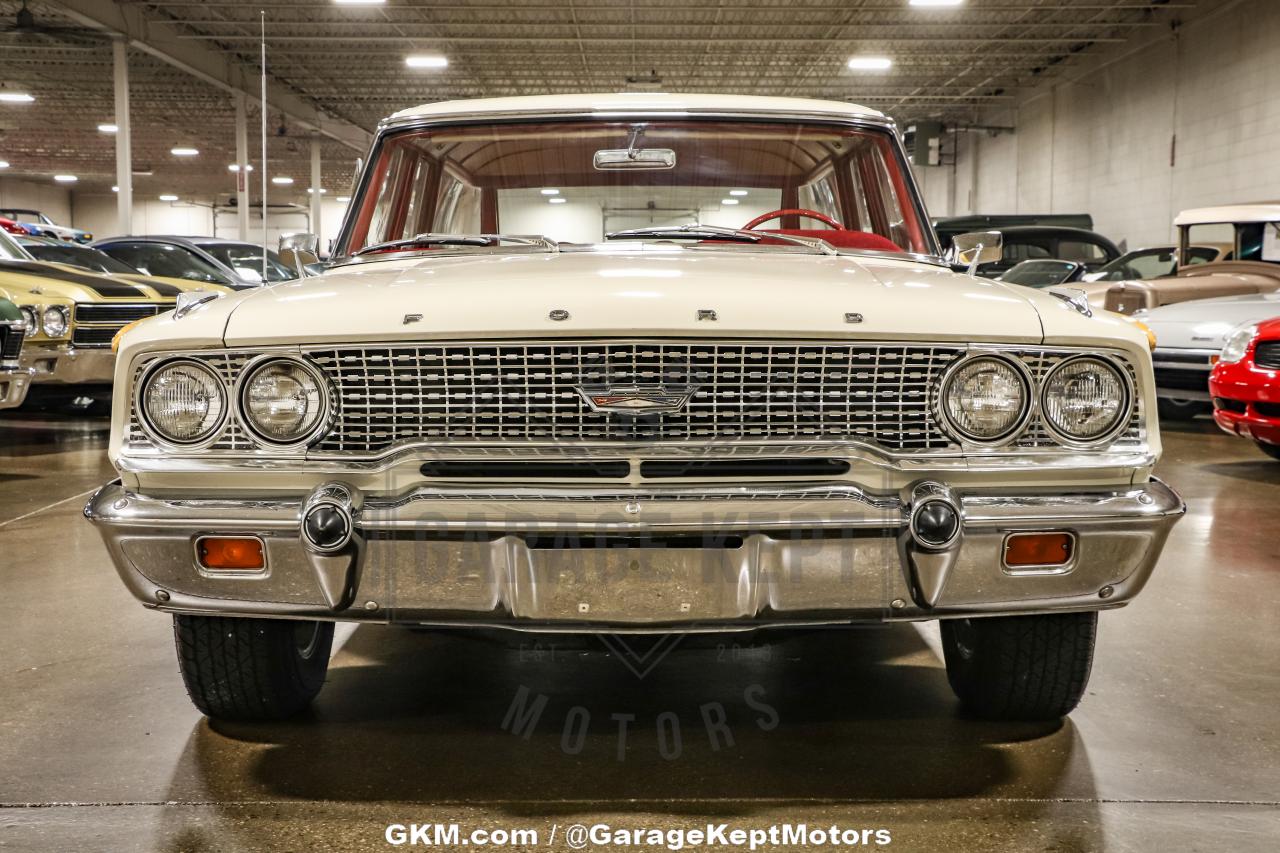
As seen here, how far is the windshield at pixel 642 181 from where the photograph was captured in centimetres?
322

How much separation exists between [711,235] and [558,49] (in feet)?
56.7

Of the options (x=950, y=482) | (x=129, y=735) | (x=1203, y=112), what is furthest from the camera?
(x=1203, y=112)

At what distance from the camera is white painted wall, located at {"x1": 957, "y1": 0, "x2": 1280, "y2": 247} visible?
14.7 metres

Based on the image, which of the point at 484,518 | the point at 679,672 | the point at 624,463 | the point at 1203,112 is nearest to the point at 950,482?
the point at 624,463

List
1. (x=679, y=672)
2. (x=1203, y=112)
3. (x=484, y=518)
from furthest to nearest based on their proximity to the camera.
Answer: (x=1203, y=112) < (x=679, y=672) < (x=484, y=518)

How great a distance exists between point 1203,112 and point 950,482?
16169 mm

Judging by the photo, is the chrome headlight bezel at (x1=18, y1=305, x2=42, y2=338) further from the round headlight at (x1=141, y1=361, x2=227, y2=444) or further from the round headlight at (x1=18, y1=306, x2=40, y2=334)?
the round headlight at (x1=141, y1=361, x2=227, y2=444)

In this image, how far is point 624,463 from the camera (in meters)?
2.13

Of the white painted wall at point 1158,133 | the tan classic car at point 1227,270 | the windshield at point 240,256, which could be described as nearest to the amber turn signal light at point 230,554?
the tan classic car at point 1227,270

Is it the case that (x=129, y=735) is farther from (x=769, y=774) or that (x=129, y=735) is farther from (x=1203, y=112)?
(x=1203, y=112)

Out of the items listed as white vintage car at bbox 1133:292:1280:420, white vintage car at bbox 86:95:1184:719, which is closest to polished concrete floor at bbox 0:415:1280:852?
white vintage car at bbox 86:95:1184:719

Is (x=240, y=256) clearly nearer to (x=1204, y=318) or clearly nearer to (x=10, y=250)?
(x=10, y=250)

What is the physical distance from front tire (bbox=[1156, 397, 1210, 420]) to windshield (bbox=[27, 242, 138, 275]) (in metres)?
8.62

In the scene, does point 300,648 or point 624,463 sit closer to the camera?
point 624,463
